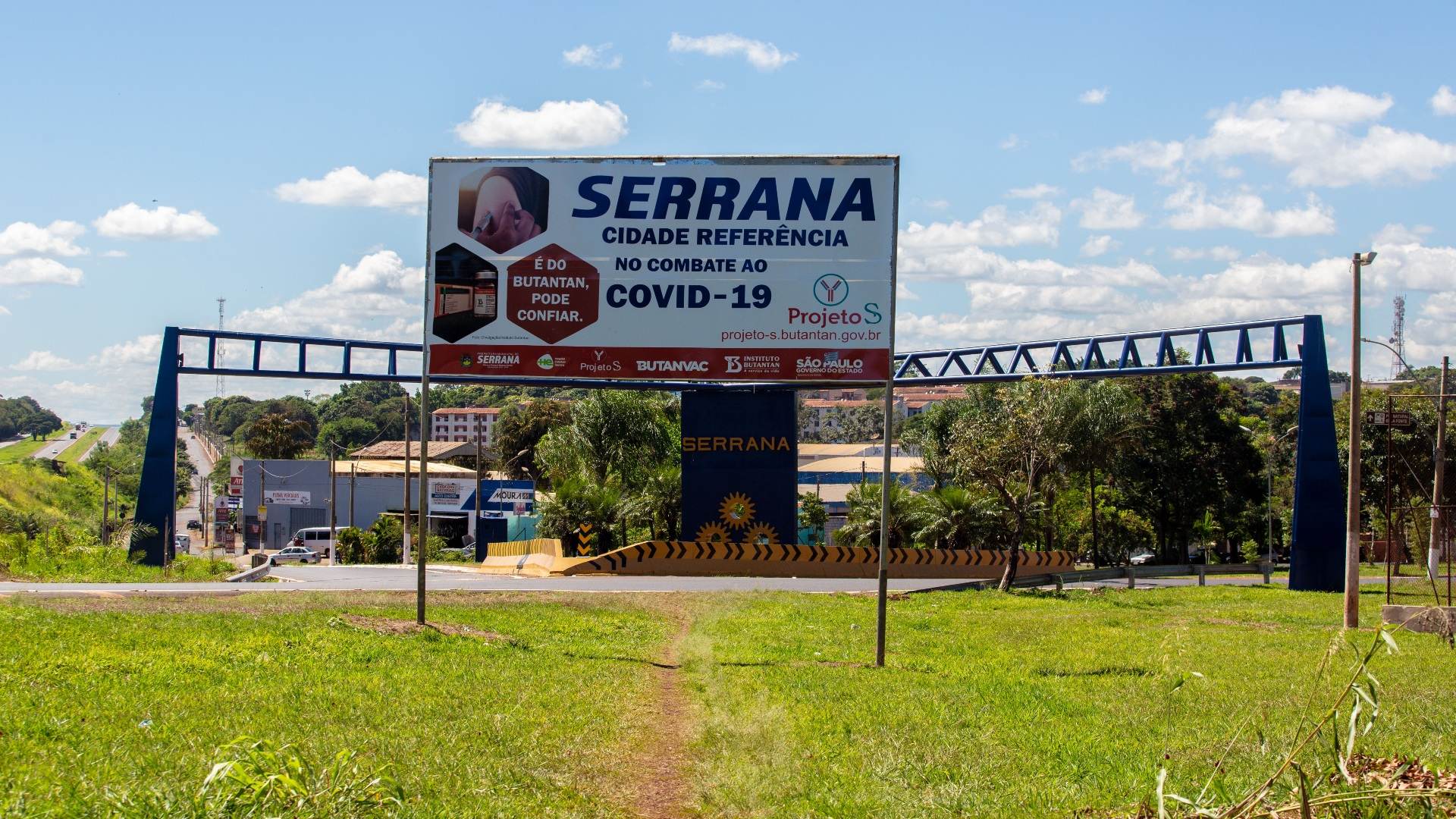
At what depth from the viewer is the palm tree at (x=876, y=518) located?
39844mm

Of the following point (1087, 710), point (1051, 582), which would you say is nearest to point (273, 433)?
point (1051, 582)

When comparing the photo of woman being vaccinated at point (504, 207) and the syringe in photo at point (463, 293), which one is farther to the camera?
the syringe in photo at point (463, 293)

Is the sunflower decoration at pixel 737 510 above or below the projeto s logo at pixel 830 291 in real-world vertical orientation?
below

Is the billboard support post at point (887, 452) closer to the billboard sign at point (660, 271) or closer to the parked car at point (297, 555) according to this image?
the billboard sign at point (660, 271)

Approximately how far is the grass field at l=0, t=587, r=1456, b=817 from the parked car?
3989 centimetres

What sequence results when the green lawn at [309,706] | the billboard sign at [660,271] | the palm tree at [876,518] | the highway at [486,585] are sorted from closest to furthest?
1. the green lawn at [309,706]
2. the highway at [486,585]
3. the billboard sign at [660,271]
4. the palm tree at [876,518]

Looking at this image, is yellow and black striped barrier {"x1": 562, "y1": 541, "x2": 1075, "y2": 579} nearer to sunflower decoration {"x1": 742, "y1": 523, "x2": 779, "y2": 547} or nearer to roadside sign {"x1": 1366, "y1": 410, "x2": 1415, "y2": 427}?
sunflower decoration {"x1": 742, "y1": 523, "x2": 779, "y2": 547}

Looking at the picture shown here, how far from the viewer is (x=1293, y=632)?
70.7 feet

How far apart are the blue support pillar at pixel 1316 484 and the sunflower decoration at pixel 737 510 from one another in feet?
→ 45.6

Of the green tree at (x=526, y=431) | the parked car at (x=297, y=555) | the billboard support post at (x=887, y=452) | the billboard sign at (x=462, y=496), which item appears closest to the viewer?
the billboard support post at (x=887, y=452)

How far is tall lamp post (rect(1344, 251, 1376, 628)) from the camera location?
2084 cm

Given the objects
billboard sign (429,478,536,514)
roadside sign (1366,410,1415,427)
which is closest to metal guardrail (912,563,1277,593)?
roadside sign (1366,410,1415,427)

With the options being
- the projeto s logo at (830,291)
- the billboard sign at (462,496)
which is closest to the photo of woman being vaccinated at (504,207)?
the projeto s logo at (830,291)

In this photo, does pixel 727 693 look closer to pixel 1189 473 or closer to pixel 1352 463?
pixel 1352 463
